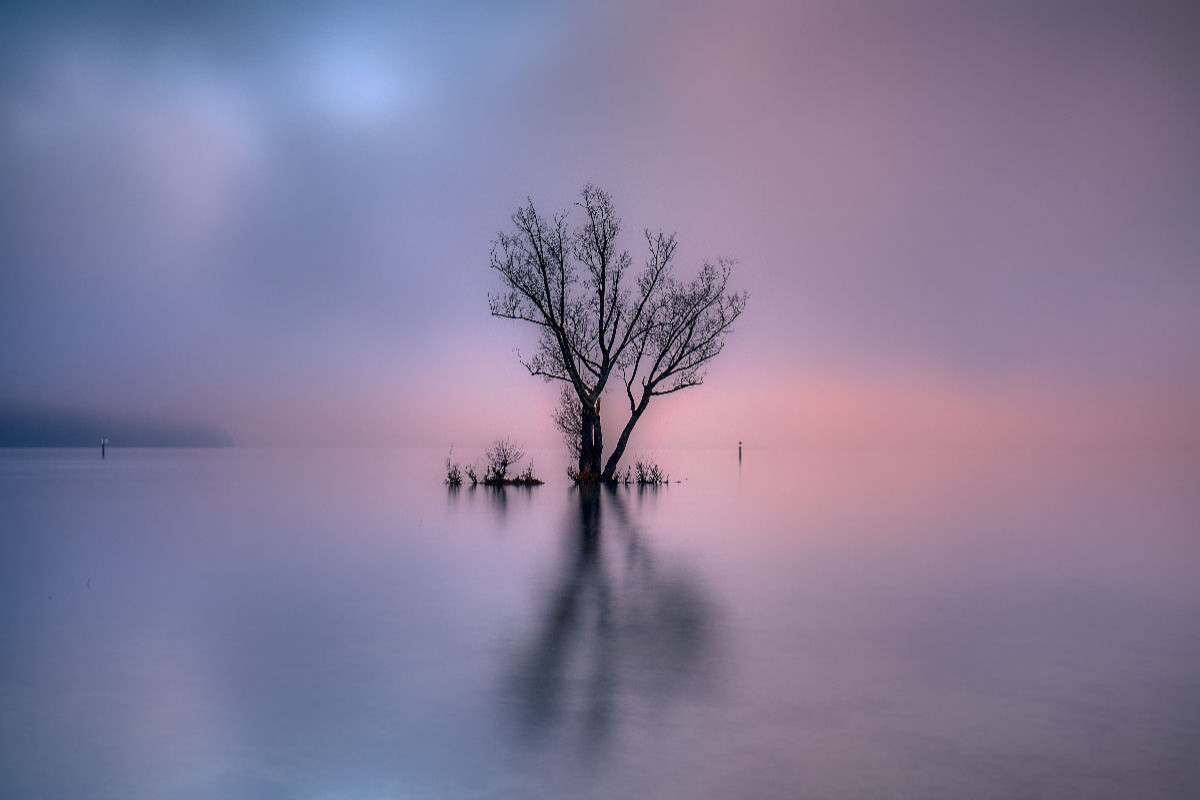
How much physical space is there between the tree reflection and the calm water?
4cm

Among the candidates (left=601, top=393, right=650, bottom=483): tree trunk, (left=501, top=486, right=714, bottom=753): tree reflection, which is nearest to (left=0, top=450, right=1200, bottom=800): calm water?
(left=501, top=486, right=714, bottom=753): tree reflection

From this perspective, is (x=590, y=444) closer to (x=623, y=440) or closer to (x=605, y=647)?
(x=623, y=440)

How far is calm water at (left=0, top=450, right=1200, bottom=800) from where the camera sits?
4012 mm

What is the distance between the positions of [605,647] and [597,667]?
→ 25.3 inches

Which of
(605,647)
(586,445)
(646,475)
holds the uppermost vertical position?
(586,445)

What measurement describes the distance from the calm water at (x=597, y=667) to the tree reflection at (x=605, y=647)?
0.04m

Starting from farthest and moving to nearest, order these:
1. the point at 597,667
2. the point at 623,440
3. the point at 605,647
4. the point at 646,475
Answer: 1. the point at 646,475
2. the point at 623,440
3. the point at 605,647
4. the point at 597,667

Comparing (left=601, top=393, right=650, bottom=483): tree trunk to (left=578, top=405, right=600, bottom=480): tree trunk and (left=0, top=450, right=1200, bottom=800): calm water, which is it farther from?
(left=0, top=450, right=1200, bottom=800): calm water

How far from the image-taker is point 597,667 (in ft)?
19.4

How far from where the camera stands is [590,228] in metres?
30.3

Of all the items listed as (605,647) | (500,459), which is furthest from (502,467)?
(605,647)

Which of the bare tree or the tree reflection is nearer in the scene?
the tree reflection

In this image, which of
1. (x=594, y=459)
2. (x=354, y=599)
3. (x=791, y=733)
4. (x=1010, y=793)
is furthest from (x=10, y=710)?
(x=594, y=459)

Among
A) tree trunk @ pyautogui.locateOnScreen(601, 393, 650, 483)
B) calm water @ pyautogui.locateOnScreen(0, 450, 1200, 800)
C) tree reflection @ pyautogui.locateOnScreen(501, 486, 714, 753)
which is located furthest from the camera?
tree trunk @ pyautogui.locateOnScreen(601, 393, 650, 483)
